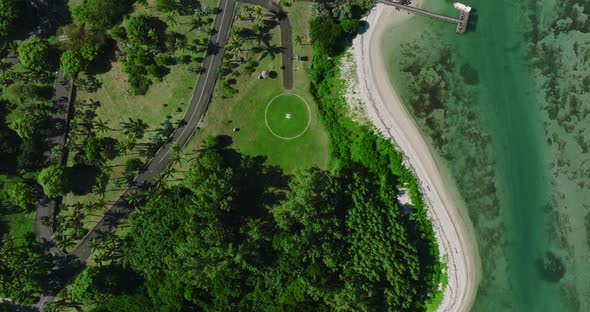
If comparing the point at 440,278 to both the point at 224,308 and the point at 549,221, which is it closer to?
the point at 549,221

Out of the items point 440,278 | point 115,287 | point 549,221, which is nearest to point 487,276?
point 440,278

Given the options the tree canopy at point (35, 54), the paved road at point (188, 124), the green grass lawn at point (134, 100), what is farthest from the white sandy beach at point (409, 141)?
the tree canopy at point (35, 54)

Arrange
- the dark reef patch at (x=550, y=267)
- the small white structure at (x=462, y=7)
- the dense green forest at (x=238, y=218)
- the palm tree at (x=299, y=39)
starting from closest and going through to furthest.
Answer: the dense green forest at (x=238, y=218) < the palm tree at (x=299, y=39) < the small white structure at (x=462, y=7) < the dark reef patch at (x=550, y=267)

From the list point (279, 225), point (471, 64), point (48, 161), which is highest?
point (471, 64)

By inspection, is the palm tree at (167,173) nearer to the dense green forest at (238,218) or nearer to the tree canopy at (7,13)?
the dense green forest at (238,218)

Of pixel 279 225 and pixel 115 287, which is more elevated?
pixel 279 225

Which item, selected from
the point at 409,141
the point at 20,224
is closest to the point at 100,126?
the point at 20,224
